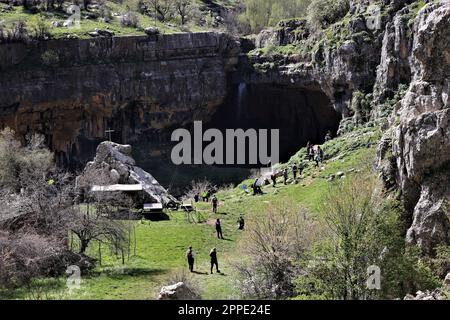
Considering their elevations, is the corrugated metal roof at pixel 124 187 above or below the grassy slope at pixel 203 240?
above

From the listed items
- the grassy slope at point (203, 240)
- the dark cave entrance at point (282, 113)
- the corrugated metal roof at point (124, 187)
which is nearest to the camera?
the grassy slope at point (203, 240)

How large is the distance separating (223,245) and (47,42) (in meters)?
38.5

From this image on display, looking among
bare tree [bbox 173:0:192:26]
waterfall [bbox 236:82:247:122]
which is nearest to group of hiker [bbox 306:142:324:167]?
waterfall [bbox 236:82:247:122]

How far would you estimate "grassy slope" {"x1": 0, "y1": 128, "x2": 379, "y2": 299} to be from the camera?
28.9m

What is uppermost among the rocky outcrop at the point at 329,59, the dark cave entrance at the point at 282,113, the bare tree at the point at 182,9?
the bare tree at the point at 182,9

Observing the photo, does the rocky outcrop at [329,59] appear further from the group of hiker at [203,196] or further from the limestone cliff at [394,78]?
the group of hiker at [203,196]

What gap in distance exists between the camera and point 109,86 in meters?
67.4

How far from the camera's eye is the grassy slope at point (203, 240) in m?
28.9

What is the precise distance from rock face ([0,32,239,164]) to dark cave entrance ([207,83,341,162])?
8.03 ft

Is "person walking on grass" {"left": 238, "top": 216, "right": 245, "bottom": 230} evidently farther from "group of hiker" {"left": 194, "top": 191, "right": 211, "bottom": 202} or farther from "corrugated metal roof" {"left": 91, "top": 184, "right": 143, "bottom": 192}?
"group of hiker" {"left": 194, "top": 191, "right": 211, "bottom": 202}

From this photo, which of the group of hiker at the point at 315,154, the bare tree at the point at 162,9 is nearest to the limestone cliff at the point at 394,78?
the group of hiker at the point at 315,154

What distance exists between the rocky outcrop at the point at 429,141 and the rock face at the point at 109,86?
4408 cm

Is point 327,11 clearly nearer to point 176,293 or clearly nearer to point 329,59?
point 329,59

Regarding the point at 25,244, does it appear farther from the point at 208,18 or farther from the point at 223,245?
the point at 208,18
